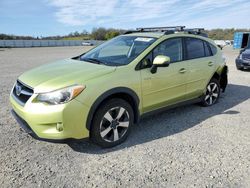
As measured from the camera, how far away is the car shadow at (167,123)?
11.7 ft

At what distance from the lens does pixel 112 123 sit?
3.48m

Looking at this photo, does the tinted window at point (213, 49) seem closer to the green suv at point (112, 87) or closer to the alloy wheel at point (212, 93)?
the green suv at point (112, 87)

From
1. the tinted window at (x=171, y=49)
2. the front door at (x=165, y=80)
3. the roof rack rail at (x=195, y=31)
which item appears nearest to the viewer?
the front door at (x=165, y=80)

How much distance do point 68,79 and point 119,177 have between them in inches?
57.2

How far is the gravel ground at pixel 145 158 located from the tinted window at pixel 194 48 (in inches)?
52.8

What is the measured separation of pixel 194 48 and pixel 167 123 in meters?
1.69

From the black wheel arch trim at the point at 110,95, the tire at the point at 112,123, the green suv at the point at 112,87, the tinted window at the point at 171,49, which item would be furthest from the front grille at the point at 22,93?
the tinted window at the point at 171,49

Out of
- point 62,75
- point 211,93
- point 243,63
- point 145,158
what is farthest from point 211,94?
point 243,63

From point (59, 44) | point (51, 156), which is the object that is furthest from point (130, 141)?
point (59, 44)

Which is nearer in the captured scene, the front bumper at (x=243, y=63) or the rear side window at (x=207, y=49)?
the rear side window at (x=207, y=49)

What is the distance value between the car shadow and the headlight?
1.94ft

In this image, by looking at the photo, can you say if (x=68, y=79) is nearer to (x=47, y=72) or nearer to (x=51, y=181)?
(x=47, y=72)

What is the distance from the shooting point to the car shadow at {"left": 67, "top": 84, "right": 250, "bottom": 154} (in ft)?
11.7

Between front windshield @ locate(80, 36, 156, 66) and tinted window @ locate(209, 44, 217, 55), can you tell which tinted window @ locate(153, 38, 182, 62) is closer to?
front windshield @ locate(80, 36, 156, 66)
